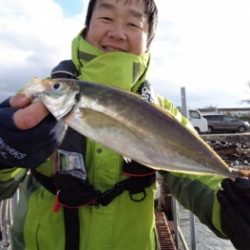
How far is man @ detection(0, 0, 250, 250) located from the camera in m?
2.54

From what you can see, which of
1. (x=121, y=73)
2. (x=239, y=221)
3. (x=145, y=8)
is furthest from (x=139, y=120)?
(x=145, y=8)

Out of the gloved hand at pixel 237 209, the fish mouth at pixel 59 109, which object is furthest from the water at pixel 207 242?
the fish mouth at pixel 59 109

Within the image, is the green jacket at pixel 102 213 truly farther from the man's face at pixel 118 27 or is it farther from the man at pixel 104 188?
the man's face at pixel 118 27

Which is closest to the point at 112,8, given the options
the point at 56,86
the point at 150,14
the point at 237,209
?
the point at 150,14

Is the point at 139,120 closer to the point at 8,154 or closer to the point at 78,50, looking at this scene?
the point at 8,154

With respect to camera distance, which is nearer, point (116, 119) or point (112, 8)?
point (116, 119)

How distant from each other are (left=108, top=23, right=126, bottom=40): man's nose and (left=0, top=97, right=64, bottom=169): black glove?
2.51 ft

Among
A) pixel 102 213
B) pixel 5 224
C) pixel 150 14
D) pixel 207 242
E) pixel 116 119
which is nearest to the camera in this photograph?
pixel 116 119

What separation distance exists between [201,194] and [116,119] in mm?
831

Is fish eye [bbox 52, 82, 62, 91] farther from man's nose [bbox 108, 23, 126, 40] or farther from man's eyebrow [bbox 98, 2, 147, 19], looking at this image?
man's eyebrow [bbox 98, 2, 147, 19]

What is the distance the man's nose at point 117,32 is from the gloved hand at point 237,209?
1060 millimetres

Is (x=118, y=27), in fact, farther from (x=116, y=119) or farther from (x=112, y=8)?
(x=116, y=119)

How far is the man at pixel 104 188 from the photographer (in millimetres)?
2545

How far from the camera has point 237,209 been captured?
244 centimetres
